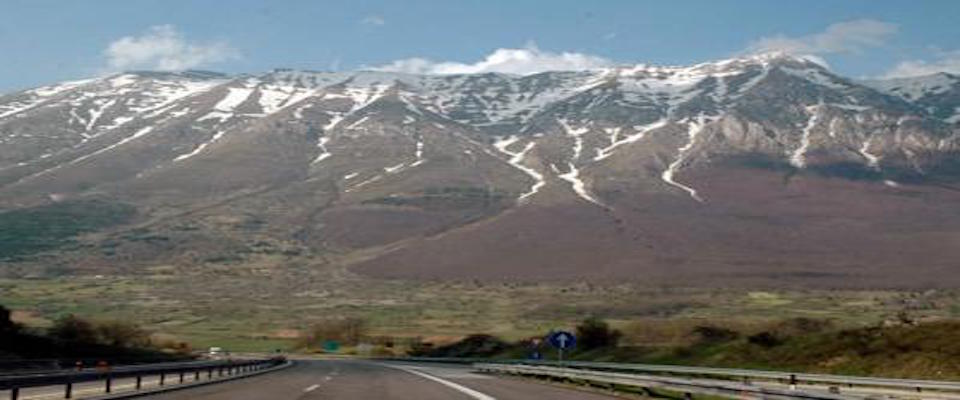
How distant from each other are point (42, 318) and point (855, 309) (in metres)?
127

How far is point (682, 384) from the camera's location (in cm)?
3394

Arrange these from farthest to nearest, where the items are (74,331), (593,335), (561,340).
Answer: (74,331) < (593,335) < (561,340)

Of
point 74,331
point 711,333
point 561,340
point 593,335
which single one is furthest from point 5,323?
point 711,333

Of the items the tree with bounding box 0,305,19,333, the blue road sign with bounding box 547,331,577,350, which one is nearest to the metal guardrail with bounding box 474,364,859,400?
the blue road sign with bounding box 547,331,577,350

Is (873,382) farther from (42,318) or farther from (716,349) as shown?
(42,318)

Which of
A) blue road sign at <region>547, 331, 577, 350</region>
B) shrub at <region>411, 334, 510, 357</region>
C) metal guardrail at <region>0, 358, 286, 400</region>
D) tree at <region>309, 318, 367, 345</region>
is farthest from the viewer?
tree at <region>309, 318, 367, 345</region>

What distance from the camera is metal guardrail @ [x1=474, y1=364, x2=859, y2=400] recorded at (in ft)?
80.3

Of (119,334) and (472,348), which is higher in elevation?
(119,334)

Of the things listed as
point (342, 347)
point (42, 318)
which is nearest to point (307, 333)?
point (342, 347)

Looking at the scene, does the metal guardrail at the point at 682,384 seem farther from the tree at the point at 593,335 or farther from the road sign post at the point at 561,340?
the tree at the point at 593,335

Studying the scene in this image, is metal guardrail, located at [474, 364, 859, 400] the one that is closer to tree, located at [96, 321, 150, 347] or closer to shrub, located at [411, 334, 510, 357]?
shrub, located at [411, 334, 510, 357]

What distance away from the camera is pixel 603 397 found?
3653cm

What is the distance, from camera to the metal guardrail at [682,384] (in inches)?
963

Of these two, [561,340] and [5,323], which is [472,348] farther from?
[561,340]
